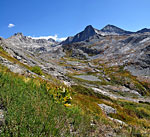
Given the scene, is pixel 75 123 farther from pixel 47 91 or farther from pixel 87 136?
pixel 47 91

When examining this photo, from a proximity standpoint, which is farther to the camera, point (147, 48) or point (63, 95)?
point (147, 48)

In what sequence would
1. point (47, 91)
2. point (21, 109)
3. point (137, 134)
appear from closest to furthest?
point (21, 109)
point (137, 134)
point (47, 91)

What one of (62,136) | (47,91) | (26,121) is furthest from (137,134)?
(47,91)

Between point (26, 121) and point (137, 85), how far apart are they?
85.2m

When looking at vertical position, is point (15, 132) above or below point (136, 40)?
below

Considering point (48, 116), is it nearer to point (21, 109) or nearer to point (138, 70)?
point (21, 109)

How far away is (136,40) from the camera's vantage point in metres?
174

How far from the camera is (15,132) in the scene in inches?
125

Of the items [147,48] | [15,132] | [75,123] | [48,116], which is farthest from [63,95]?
[147,48]

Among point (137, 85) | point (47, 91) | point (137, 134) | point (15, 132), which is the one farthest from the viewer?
point (137, 85)

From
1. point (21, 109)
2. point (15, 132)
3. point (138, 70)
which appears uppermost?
point (138, 70)

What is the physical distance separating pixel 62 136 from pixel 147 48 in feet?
515

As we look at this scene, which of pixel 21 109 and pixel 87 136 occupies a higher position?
pixel 21 109

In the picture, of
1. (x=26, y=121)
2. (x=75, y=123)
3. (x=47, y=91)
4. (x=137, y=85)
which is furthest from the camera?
(x=137, y=85)
